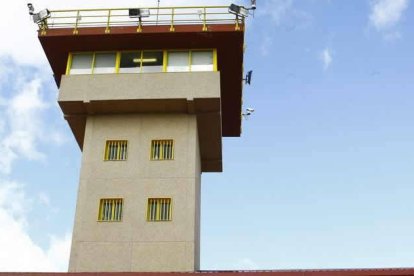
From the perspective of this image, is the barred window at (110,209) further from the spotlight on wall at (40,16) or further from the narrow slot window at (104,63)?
the spotlight on wall at (40,16)

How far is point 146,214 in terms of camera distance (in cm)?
2123

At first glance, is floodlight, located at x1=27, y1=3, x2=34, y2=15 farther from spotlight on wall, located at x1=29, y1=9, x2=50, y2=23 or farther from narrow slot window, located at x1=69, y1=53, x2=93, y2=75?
narrow slot window, located at x1=69, y1=53, x2=93, y2=75

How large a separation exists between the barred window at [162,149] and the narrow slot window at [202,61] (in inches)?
134

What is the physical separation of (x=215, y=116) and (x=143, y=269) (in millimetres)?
7200

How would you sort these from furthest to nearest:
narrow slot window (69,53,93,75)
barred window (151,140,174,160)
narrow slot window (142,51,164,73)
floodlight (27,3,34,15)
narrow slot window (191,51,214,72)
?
floodlight (27,3,34,15) → narrow slot window (69,53,93,75) → narrow slot window (142,51,164,73) → narrow slot window (191,51,214,72) → barred window (151,140,174,160)

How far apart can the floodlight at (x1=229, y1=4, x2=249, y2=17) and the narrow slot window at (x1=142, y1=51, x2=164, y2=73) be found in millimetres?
3611

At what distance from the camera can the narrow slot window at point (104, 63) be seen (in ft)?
78.5

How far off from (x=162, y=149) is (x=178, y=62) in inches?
156

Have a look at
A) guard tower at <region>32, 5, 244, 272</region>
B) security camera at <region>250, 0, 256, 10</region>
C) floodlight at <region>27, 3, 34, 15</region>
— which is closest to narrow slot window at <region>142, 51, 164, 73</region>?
guard tower at <region>32, 5, 244, 272</region>

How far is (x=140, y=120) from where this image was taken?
23.5 metres

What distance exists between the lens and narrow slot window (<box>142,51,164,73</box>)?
78.3ft

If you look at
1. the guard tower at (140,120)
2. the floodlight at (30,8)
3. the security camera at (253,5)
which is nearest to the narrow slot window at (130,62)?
the guard tower at (140,120)

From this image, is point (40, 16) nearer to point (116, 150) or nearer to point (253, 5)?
point (116, 150)

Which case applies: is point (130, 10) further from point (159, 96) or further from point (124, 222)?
point (124, 222)
